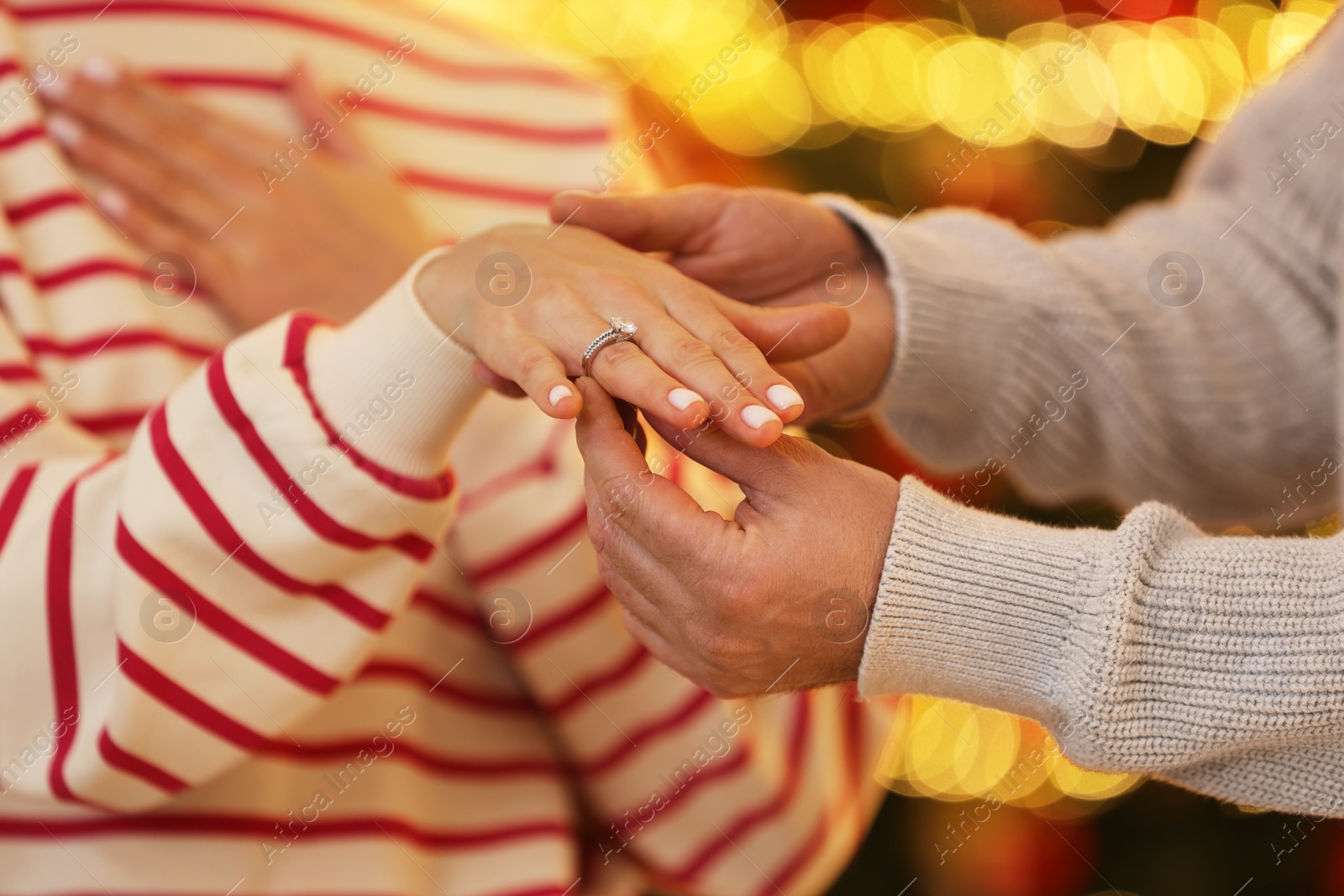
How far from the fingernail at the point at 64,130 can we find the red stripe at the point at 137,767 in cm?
38

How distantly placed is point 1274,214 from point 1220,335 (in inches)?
3.9

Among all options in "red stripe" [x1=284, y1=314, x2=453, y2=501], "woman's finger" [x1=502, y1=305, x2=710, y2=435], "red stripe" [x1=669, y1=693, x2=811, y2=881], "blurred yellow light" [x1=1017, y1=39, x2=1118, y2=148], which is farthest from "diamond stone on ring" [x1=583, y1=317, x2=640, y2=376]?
"blurred yellow light" [x1=1017, y1=39, x2=1118, y2=148]

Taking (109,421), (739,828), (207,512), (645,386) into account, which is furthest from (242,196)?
(739,828)

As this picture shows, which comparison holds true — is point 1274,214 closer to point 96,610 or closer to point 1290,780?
point 1290,780

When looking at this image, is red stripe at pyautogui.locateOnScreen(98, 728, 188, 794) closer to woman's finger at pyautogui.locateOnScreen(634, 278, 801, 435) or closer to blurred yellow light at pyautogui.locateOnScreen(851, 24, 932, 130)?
woman's finger at pyautogui.locateOnScreen(634, 278, 801, 435)

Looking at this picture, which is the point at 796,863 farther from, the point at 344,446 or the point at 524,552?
the point at 344,446

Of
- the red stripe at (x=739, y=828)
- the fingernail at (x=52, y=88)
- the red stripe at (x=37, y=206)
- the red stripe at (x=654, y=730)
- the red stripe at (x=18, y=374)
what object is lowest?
the red stripe at (x=739, y=828)

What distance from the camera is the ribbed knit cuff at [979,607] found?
0.49m

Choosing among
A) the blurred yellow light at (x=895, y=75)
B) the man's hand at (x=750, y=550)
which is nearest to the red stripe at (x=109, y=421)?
the man's hand at (x=750, y=550)

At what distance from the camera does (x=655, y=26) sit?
1.12 meters

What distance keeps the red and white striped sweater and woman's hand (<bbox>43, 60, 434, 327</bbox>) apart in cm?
2

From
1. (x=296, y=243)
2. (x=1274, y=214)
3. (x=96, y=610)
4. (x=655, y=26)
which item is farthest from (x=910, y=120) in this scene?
(x=96, y=610)

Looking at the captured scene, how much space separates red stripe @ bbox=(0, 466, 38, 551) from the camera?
56 cm

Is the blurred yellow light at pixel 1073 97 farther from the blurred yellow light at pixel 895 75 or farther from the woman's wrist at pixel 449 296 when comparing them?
the woman's wrist at pixel 449 296
